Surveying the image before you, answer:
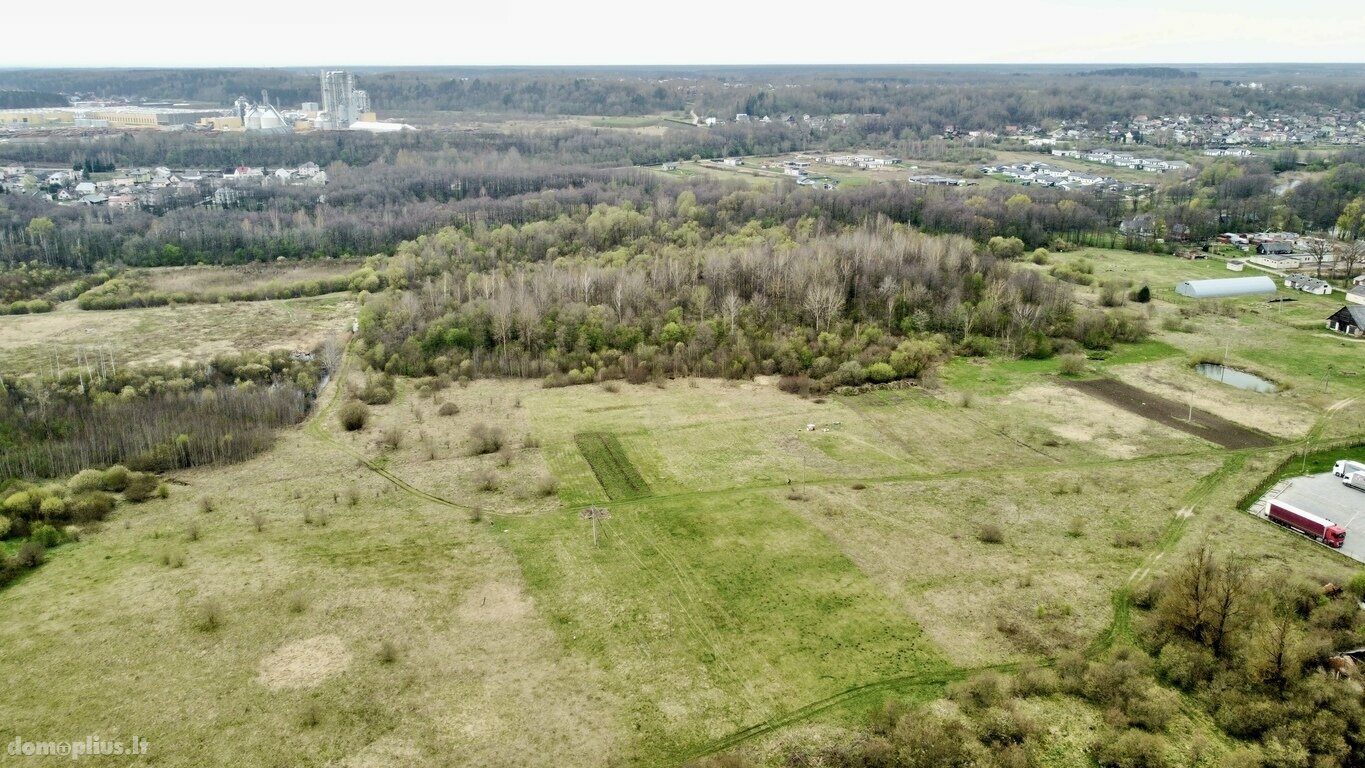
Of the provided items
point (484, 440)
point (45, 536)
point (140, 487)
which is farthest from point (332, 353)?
point (45, 536)

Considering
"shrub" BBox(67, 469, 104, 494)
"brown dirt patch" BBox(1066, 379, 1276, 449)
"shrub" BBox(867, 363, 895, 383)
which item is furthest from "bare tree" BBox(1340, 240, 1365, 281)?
"shrub" BBox(67, 469, 104, 494)

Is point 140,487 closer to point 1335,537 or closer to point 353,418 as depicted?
point 353,418

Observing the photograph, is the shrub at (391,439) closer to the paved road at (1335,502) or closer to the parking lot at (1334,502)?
the parking lot at (1334,502)

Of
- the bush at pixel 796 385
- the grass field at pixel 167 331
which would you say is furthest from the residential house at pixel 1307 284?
the grass field at pixel 167 331

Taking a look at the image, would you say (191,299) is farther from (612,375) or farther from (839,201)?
(839,201)

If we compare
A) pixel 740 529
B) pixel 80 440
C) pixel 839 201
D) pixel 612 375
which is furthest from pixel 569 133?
pixel 740 529
